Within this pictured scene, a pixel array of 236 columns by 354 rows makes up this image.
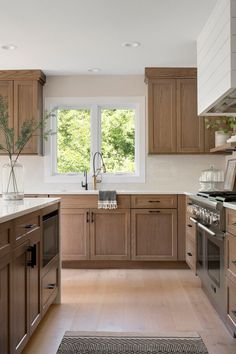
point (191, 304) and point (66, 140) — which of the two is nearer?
point (191, 304)

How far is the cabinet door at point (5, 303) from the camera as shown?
79.2 inches

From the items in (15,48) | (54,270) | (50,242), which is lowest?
(54,270)

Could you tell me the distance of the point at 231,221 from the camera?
293cm

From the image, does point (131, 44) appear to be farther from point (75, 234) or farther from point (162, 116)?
point (75, 234)

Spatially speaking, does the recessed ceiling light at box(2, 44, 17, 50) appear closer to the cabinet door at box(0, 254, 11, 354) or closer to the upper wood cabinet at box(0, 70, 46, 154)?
the upper wood cabinet at box(0, 70, 46, 154)

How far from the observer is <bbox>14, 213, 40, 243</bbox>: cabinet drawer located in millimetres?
2318

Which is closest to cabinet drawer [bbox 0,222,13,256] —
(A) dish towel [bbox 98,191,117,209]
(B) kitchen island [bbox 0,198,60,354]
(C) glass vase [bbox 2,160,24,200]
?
(B) kitchen island [bbox 0,198,60,354]

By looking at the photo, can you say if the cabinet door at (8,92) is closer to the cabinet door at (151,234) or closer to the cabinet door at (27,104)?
the cabinet door at (27,104)

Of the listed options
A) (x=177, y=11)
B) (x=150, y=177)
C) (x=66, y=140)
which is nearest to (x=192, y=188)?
(x=150, y=177)

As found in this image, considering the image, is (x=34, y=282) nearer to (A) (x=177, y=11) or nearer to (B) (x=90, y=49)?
(A) (x=177, y=11)

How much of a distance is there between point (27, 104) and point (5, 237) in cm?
349

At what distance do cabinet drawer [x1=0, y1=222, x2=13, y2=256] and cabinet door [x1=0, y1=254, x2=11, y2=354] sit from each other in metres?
0.04

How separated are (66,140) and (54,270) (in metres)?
2.61

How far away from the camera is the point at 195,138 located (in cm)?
533
